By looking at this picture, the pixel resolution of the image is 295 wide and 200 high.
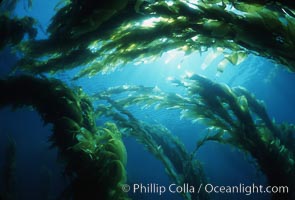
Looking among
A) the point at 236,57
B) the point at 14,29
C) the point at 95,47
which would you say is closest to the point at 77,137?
the point at 95,47

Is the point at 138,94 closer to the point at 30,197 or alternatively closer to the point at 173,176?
the point at 173,176

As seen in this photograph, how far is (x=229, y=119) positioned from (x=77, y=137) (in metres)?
1.63

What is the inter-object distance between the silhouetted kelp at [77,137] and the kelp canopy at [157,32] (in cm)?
23

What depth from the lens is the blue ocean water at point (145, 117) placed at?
16.1 meters

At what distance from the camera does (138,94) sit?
3.63 m

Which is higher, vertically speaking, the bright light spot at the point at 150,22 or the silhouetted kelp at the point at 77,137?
the bright light spot at the point at 150,22

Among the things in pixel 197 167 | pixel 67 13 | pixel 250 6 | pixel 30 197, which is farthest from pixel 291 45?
pixel 30 197

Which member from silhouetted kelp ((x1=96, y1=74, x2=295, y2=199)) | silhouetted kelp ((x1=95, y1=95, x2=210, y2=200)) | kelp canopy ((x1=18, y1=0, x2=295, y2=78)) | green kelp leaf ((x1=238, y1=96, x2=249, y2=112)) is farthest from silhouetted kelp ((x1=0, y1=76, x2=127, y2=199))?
green kelp leaf ((x1=238, y1=96, x2=249, y2=112))

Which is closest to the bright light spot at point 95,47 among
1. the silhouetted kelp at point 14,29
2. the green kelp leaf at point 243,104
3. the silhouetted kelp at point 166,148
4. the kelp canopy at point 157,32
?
the kelp canopy at point 157,32

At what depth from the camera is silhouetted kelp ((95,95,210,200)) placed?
3291 mm

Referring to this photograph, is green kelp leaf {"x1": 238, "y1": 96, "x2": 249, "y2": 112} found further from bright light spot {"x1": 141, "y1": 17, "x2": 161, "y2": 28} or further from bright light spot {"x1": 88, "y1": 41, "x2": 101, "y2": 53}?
bright light spot {"x1": 88, "y1": 41, "x2": 101, "y2": 53}

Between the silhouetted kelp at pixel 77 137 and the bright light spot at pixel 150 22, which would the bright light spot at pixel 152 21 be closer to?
the bright light spot at pixel 150 22

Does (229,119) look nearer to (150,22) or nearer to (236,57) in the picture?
(236,57)

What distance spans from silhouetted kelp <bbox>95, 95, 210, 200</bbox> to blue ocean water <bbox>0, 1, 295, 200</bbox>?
7.32m
